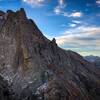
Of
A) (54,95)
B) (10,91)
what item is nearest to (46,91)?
(54,95)

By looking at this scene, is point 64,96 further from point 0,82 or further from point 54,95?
point 0,82

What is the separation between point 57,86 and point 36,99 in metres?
16.7

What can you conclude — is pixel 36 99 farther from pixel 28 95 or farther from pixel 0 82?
pixel 0 82

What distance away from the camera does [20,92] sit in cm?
19875

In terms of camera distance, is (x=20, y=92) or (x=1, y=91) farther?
(x=20, y=92)

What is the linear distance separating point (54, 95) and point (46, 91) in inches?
239

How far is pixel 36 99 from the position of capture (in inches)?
7771

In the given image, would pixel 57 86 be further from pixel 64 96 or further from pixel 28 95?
pixel 28 95

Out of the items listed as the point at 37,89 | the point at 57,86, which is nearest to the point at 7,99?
the point at 37,89

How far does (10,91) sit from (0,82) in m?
9.08

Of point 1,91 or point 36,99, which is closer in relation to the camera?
point 1,91

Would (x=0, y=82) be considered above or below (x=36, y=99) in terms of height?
above

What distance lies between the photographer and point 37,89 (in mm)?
197875

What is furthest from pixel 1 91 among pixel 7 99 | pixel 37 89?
pixel 37 89
